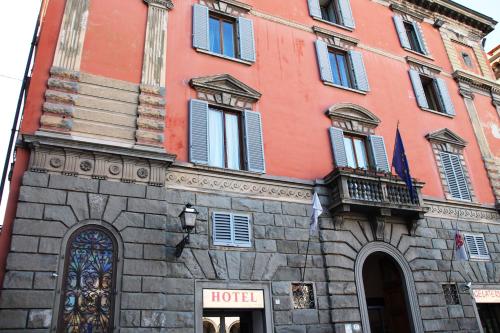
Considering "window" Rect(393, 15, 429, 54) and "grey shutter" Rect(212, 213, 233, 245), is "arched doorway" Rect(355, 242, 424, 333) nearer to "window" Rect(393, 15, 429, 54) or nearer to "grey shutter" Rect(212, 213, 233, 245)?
"grey shutter" Rect(212, 213, 233, 245)

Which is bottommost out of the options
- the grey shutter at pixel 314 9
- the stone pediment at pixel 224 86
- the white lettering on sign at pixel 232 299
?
the white lettering on sign at pixel 232 299

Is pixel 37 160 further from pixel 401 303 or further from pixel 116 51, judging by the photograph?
pixel 401 303

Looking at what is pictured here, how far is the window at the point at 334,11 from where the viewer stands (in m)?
16.2

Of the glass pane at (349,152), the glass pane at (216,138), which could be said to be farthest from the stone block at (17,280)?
the glass pane at (349,152)

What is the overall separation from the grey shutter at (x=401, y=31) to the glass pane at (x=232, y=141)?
960cm

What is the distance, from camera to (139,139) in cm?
1030

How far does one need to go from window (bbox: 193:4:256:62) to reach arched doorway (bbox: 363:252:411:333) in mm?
7457

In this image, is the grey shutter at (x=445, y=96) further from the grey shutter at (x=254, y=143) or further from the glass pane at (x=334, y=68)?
the grey shutter at (x=254, y=143)

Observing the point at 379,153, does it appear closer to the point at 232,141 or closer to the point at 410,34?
the point at 232,141

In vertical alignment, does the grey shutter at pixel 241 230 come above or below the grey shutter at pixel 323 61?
below

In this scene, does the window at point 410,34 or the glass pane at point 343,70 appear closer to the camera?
the glass pane at point 343,70

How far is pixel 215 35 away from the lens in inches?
531

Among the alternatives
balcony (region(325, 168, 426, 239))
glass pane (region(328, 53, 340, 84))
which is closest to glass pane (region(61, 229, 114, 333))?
balcony (region(325, 168, 426, 239))

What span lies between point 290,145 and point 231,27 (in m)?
4.56
